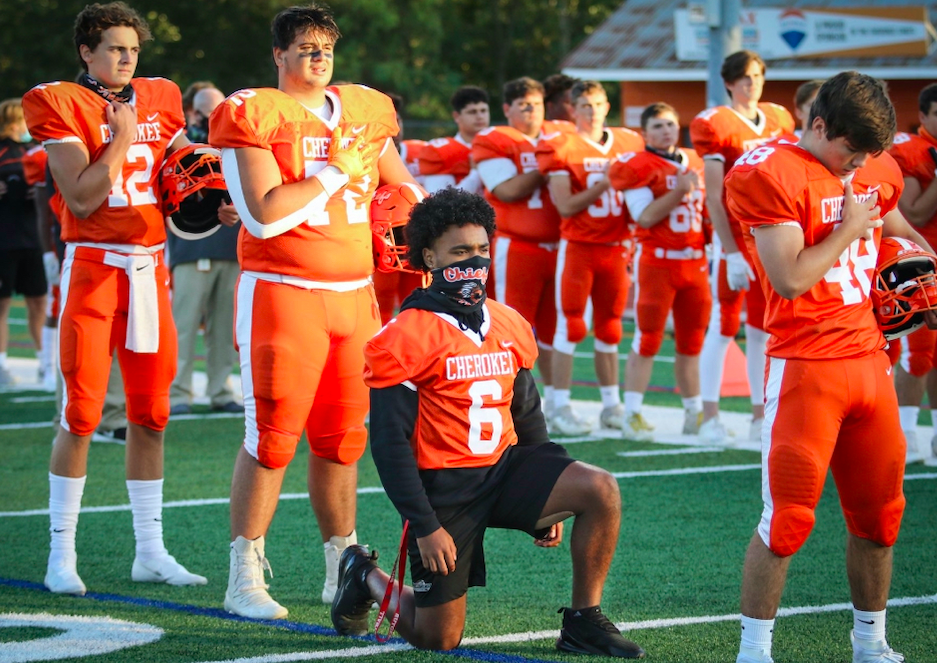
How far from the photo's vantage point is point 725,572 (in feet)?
16.3

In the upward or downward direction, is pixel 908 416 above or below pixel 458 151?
below

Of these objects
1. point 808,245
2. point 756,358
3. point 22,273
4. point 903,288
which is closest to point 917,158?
point 756,358

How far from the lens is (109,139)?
16.0 ft

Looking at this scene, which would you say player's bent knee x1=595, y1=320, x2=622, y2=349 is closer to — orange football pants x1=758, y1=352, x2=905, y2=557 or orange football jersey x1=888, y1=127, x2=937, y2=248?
orange football jersey x1=888, y1=127, x2=937, y2=248

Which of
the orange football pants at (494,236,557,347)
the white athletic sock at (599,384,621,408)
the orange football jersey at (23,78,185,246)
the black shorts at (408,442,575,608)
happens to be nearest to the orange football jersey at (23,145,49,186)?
the orange football pants at (494,236,557,347)

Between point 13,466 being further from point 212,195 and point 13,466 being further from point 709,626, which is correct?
point 709,626

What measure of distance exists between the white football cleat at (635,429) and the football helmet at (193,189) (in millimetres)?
3514

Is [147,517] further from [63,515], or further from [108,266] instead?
[108,266]

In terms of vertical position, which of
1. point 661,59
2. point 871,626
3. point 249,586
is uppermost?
point 661,59

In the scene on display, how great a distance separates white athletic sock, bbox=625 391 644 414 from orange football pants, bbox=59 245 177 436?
367cm

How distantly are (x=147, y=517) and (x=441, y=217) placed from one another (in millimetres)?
1913

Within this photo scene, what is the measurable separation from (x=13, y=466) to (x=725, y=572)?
4.27m

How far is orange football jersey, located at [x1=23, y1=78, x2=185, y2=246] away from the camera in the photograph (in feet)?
15.6

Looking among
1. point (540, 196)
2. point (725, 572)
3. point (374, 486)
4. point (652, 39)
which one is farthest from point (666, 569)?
point (652, 39)
